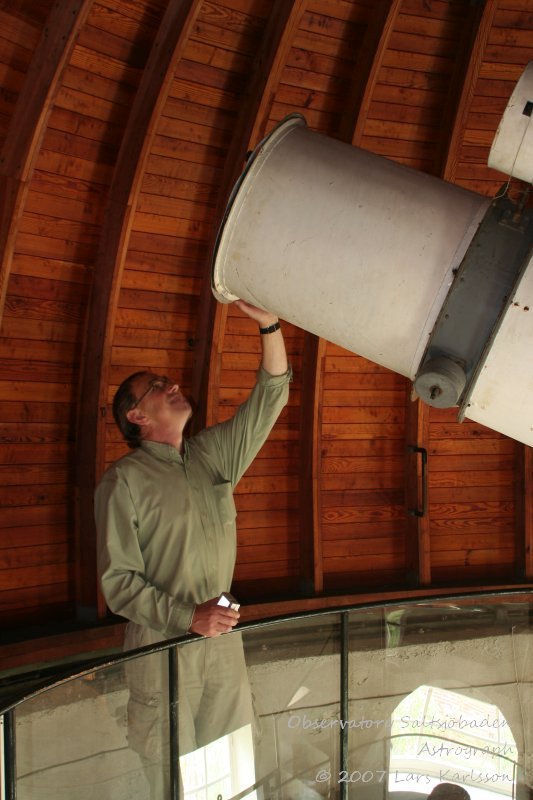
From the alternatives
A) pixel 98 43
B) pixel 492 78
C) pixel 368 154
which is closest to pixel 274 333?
pixel 368 154

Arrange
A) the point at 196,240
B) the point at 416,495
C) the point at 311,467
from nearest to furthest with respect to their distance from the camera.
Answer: the point at 196,240 → the point at 311,467 → the point at 416,495

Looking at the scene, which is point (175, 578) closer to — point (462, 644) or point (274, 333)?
point (274, 333)

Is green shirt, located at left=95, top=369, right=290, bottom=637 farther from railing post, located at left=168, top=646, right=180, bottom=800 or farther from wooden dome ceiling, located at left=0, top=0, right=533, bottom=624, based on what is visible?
wooden dome ceiling, located at left=0, top=0, right=533, bottom=624

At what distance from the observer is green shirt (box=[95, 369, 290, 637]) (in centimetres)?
332

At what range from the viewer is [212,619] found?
314 centimetres

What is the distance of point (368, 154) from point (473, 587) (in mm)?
6135

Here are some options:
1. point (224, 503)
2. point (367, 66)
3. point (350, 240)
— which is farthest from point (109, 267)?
point (350, 240)

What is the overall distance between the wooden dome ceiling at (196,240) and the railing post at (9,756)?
134 inches

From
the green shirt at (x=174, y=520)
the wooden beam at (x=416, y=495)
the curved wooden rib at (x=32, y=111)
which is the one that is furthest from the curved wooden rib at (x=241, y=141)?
the green shirt at (x=174, y=520)

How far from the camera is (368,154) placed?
2.83m

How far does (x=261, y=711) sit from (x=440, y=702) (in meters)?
1.00

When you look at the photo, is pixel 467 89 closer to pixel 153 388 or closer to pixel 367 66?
pixel 367 66

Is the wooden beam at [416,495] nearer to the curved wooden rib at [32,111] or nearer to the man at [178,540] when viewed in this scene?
the man at [178,540]

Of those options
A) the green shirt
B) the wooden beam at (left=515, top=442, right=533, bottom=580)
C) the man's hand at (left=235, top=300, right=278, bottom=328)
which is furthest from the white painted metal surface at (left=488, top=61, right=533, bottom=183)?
the wooden beam at (left=515, top=442, right=533, bottom=580)
